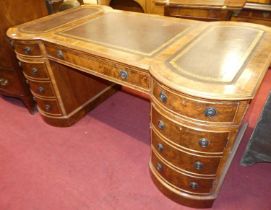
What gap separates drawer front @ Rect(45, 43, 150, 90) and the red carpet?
80 centimetres

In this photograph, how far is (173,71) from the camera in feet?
3.87

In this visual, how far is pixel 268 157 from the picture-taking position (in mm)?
1700

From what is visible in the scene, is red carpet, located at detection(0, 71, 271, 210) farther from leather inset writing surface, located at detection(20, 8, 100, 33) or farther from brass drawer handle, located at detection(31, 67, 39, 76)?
leather inset writing surface, located at detection(20, 8, 100, 33)

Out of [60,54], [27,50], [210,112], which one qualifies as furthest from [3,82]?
[210,112]

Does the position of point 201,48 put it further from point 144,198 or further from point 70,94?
point 70,94

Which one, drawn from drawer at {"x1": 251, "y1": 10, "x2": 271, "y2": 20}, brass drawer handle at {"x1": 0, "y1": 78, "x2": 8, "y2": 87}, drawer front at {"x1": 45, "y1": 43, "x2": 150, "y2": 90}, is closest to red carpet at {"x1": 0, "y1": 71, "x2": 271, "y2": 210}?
brass drawer handle at {"x1": 0, "y1": 78, "x2": 8, "y2": 87}

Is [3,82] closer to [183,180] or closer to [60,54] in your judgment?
[60,54]

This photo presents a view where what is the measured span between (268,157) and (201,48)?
1.01 metres

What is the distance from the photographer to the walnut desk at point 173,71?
1096 millimetres

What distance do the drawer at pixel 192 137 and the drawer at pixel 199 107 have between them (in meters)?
0.09

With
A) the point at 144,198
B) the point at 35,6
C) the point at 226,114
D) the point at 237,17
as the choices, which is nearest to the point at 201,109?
the point at 226,114

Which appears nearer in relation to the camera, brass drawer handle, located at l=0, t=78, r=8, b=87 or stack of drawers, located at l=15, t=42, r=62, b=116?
stack of drawers, located at l=15, t=42, r=62, b=116

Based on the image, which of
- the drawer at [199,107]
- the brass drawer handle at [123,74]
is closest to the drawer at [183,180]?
the drawer at [199,107]

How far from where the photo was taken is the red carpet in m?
1.64
